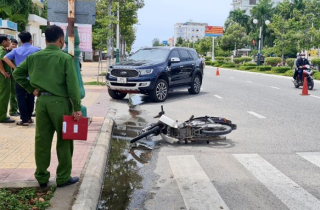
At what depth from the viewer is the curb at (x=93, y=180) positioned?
4.40 metres

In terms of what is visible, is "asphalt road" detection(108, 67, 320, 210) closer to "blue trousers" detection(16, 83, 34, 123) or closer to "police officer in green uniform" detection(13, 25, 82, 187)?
"police officer in green uniform" detection(13, 25, 82, 187)

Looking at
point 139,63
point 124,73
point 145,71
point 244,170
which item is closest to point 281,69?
point 139,63

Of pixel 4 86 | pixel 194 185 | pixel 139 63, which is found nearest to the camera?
pixel 194 185

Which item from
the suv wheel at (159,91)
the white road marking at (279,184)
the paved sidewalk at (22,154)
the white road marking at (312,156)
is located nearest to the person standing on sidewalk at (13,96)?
the paved sidewalk at (22,154)

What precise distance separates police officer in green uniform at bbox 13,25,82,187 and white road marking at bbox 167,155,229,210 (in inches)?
59.6

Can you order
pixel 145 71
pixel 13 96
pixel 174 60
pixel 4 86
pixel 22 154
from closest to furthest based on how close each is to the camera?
pixel 22 154
pixel 4 86
pixel 13 96
pixel 145 71
pixel 174 60

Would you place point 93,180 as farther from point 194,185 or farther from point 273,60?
point 273,60

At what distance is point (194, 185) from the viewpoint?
5.45 m

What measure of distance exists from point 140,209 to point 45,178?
1177 mm

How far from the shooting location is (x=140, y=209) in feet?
15.4

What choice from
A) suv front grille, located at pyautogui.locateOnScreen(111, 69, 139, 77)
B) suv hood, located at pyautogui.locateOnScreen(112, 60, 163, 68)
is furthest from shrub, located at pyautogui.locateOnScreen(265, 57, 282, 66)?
suv front grille, located at pyautogui.locateOnScreen(111, 69, 139, 77)

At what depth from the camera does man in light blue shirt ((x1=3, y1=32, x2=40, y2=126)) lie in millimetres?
8086

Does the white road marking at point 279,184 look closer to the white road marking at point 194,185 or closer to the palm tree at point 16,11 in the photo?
the white road marking at point 194,185

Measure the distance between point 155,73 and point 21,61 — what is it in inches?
242
